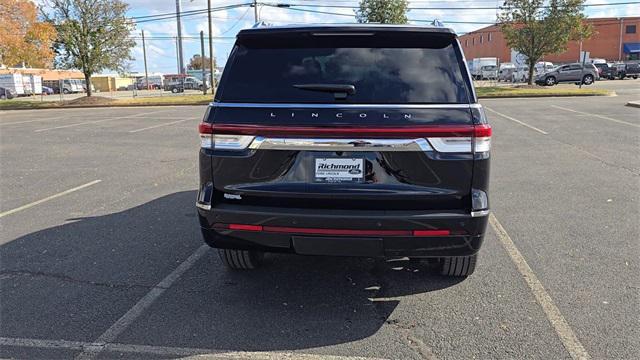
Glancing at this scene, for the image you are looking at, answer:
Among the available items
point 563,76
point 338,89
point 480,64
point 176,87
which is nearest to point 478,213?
point 338,89

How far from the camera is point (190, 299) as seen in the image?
3.93 meters

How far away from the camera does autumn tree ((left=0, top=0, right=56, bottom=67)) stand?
2986 cm

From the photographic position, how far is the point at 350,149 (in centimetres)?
324

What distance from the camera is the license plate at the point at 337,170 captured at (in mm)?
3299

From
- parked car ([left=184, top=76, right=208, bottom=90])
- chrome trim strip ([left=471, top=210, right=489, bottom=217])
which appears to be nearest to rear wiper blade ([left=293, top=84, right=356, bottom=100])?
chrome trim strip ([left=471, top=210, right=489, bottom=217])

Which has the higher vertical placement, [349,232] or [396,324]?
[349,232]

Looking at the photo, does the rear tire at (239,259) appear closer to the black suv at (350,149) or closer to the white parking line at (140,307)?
the white parking line at (140,307)

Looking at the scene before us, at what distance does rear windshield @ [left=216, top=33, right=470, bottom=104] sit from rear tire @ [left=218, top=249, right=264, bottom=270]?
135 centimetres

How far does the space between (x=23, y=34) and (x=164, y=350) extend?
1300 inches

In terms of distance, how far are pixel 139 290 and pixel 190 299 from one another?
479 mm

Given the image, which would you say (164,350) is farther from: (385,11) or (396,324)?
(385,11)

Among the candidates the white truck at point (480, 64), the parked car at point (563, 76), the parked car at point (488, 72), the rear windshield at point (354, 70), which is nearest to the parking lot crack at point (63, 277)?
the rear windshield at point (354, 70)

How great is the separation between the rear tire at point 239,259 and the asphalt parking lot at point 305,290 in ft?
0.27

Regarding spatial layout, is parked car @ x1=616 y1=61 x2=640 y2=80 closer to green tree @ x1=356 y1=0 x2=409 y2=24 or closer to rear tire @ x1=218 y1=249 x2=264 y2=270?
green tree @ x1=356 y1=0 x2=409 y2=24
